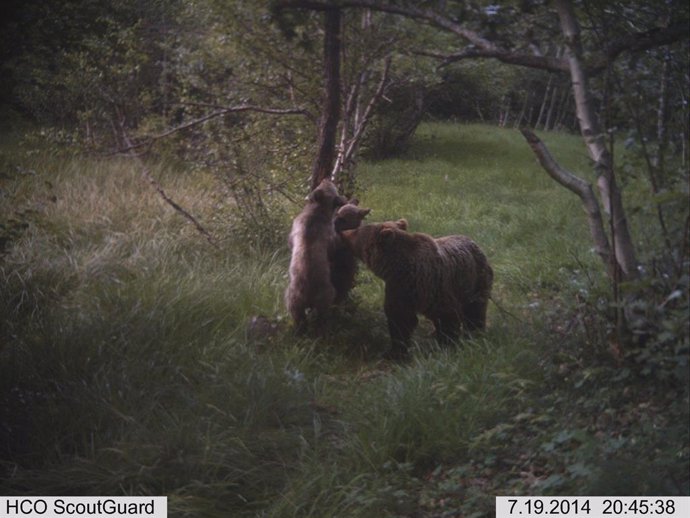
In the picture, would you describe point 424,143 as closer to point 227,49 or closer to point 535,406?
point 227,49

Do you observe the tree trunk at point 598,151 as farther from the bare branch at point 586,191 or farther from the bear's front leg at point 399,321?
the bear's front leg at point 399,321

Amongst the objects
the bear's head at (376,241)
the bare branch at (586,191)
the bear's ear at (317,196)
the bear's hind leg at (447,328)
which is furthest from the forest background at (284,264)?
the bear's ear at (317,196)

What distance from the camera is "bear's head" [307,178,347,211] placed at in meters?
5.51

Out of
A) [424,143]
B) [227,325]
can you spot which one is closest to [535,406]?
[227,325]

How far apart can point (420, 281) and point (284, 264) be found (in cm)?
193

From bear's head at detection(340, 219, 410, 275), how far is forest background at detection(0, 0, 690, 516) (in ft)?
2.14

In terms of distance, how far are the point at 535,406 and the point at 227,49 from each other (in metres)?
3.99

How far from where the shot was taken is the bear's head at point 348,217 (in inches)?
217

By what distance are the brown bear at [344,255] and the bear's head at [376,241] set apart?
72 millimetres

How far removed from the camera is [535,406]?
400 cm

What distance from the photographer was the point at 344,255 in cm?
568

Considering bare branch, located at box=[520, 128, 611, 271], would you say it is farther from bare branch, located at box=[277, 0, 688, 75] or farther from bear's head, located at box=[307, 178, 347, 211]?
bear's head, located at box=[307, 178, 347, 211]

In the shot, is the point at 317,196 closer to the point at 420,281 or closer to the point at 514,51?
the point at 420,281

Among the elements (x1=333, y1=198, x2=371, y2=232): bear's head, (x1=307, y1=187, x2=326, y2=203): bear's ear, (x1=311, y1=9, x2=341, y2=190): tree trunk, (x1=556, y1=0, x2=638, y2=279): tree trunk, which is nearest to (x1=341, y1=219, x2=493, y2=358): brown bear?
(x1=333, y1=198, x2=371, y2=232): bear's head
